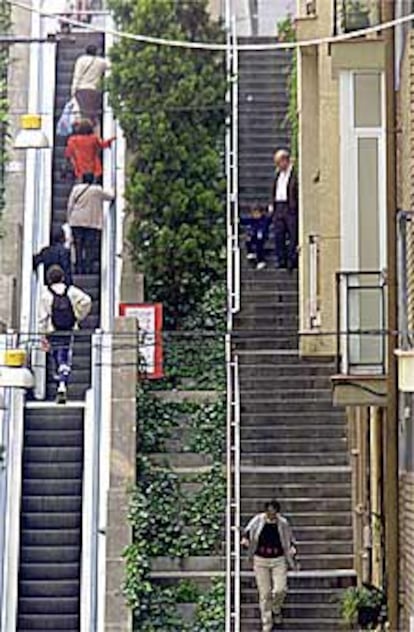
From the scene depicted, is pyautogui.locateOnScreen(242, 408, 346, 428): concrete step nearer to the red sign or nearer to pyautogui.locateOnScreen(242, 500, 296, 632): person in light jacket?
the red sign

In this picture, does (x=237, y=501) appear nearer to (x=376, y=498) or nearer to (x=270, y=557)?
(x=270, y=557)

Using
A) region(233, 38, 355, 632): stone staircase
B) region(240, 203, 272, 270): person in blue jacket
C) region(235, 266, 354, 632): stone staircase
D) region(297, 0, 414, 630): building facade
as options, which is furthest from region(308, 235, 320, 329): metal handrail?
region(240, 203, 272, 270): person in blue jacket

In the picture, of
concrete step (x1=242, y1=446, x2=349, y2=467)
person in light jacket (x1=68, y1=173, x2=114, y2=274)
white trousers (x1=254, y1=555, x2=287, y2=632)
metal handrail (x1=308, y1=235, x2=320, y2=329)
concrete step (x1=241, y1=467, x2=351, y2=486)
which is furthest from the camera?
person in light jacket (x1=68, y1=173, x2=114, y2=274)

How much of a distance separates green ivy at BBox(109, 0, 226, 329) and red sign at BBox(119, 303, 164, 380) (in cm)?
62

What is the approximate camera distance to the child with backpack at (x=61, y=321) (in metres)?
16.2

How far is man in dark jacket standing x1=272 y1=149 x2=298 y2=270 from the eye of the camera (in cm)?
1816

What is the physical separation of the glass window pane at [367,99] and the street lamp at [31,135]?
5123mm

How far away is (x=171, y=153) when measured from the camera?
18.6 m

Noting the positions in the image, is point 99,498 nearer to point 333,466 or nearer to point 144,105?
point 333,466

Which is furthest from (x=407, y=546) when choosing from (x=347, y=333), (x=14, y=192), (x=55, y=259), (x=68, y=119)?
(x=68, y=119)

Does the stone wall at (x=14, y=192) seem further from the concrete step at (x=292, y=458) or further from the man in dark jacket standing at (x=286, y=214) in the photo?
the concrete step at (x=292, y=458)

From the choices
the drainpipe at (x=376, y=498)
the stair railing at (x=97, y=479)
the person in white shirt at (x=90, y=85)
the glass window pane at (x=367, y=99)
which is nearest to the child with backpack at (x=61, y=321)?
the stair railing at (x=97, y=479)

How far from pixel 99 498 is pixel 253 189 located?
6.76m

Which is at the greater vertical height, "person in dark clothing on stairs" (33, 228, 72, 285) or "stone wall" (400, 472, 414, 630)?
"person in dark clothing on stairs" (33, 228, 72, 285)
